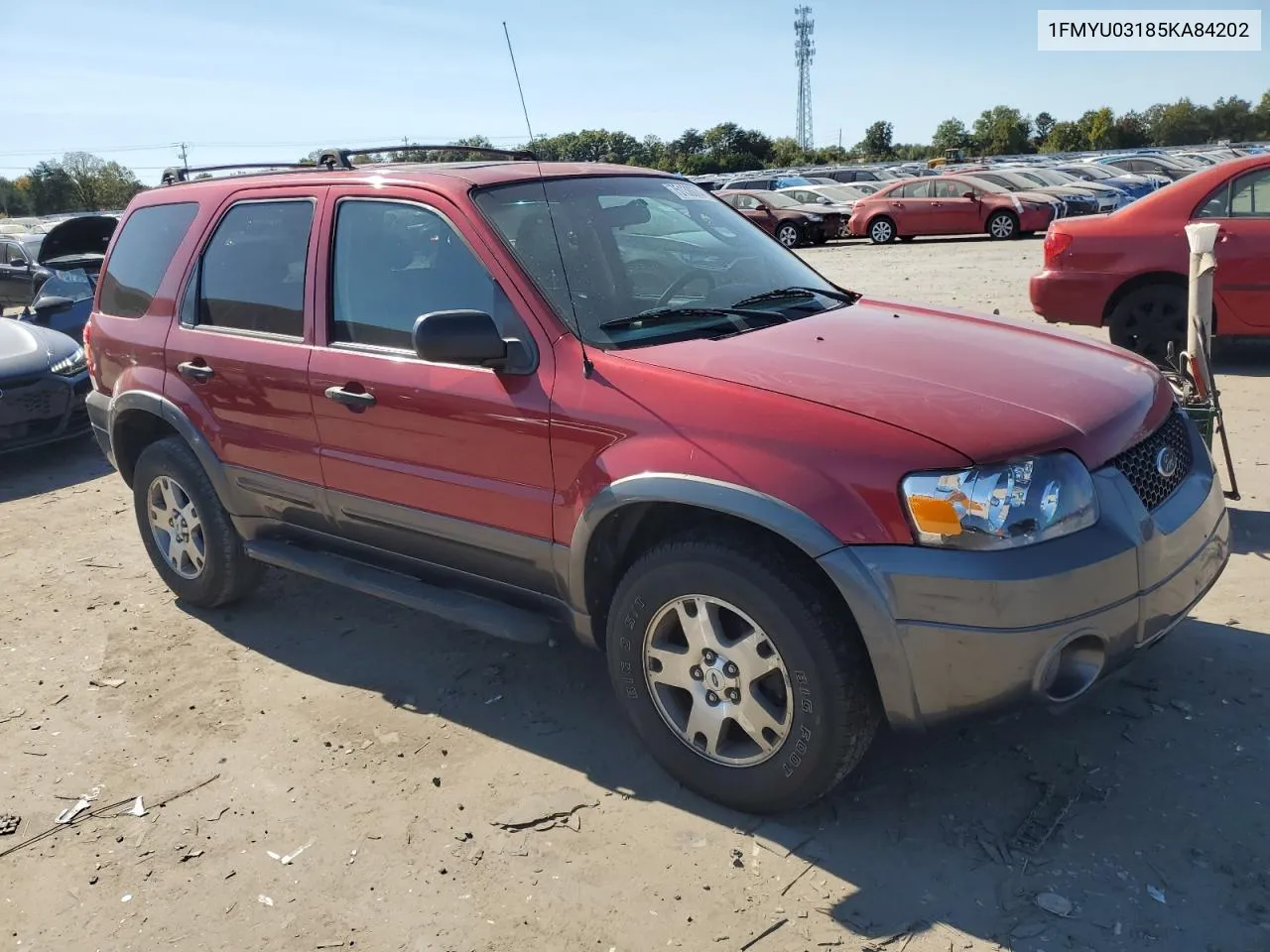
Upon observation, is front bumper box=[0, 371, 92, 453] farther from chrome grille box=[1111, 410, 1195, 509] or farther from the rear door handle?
chrome grille box=[1111, 410, 1195, 509]

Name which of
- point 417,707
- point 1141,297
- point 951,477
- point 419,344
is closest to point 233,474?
point 417,707

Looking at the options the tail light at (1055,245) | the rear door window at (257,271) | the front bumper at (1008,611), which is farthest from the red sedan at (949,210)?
the front bumper at (1008,611)

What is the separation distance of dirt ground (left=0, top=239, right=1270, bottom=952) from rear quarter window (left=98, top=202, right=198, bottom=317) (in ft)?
5.21

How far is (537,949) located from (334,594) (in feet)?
9.23

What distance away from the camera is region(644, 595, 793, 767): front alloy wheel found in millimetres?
2912

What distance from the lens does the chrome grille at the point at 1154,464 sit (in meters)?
2.89

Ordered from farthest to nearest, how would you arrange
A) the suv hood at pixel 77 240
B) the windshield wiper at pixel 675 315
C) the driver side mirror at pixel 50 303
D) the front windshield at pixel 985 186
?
the front windshield at pixel 985 186, the suv hood at pixel 77 240, the driver side mirror at pixel 50 303, the windshield wiper at pixel 675 315

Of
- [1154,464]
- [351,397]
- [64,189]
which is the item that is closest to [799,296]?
[1154,464]

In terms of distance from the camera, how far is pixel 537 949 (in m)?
2.63

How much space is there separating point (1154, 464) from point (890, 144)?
4008 inches

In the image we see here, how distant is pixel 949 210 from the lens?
880 inches

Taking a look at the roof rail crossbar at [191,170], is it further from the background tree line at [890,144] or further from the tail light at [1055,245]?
the background tree line at [890,144]

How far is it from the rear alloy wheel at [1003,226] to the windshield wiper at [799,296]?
1937 centimetres

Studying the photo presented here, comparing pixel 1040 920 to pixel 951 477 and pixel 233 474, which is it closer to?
pixel 951 477
